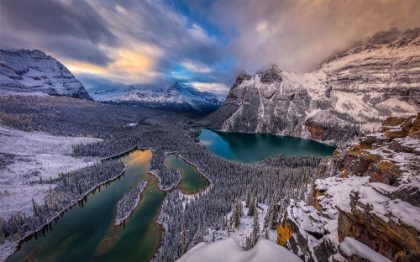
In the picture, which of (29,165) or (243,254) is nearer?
(243,254)

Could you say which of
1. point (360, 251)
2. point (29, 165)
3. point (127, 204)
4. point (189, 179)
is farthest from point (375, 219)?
point (29, 165)

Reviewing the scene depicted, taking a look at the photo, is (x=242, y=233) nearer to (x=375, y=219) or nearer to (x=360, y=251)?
(x=360, y=251)

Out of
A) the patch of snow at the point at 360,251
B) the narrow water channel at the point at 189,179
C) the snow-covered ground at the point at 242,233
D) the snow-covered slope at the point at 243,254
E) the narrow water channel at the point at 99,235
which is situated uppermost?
the patch of snow at the point at 360,251

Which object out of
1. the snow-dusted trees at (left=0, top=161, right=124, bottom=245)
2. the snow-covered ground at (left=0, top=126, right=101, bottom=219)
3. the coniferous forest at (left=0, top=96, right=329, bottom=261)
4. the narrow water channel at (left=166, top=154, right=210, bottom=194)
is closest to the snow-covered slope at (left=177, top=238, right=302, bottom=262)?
the coniferous forest at (left=0, top=96, right=329, bottom=261)

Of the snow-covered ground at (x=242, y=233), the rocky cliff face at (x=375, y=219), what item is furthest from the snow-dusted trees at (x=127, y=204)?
the rocky cliff face at (x=375, y=219)

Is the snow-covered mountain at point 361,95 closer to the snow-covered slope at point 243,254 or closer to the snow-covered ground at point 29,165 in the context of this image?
the snow-covered ground at point 29,165

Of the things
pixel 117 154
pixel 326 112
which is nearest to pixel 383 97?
pixel 326 112

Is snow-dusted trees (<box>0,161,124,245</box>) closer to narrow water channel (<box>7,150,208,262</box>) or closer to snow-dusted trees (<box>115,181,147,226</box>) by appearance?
narrow water channel (<box>7,150,208,262</box>)
